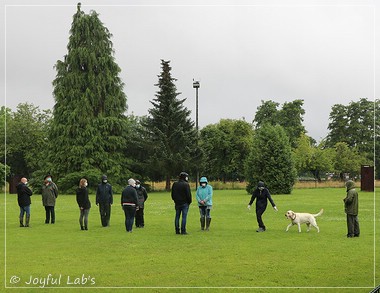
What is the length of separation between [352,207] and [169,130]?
4403 centimetres

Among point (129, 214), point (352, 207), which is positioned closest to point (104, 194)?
point (129, 214)

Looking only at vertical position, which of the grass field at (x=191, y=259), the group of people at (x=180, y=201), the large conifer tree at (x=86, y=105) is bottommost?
the grass field at (x=191, y=259)

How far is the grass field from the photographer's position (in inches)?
370

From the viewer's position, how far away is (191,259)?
11797 millimetres

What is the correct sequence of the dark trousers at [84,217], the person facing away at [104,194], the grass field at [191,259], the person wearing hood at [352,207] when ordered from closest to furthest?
the grass field at [191,259] → the person wearing hood at [352,207] → the dark trousers at [84,217] → the person facing away at [104,194]

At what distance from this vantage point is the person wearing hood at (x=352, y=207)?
15.2 meters

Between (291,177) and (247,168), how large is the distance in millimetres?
3801

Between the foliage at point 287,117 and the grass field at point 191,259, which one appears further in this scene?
the foliage at point 287,117

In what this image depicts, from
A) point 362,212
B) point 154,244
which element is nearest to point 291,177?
point 362,212

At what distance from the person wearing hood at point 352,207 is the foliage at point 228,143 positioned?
185ft

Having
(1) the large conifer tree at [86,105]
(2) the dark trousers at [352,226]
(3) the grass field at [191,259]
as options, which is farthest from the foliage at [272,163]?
(2) the dark trousers at [352,226]

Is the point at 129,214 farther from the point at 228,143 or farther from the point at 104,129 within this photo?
the point at 228,143

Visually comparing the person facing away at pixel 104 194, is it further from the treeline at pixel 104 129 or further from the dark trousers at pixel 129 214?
the treeline at pixel 104 129

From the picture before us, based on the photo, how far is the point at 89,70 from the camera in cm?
5500
